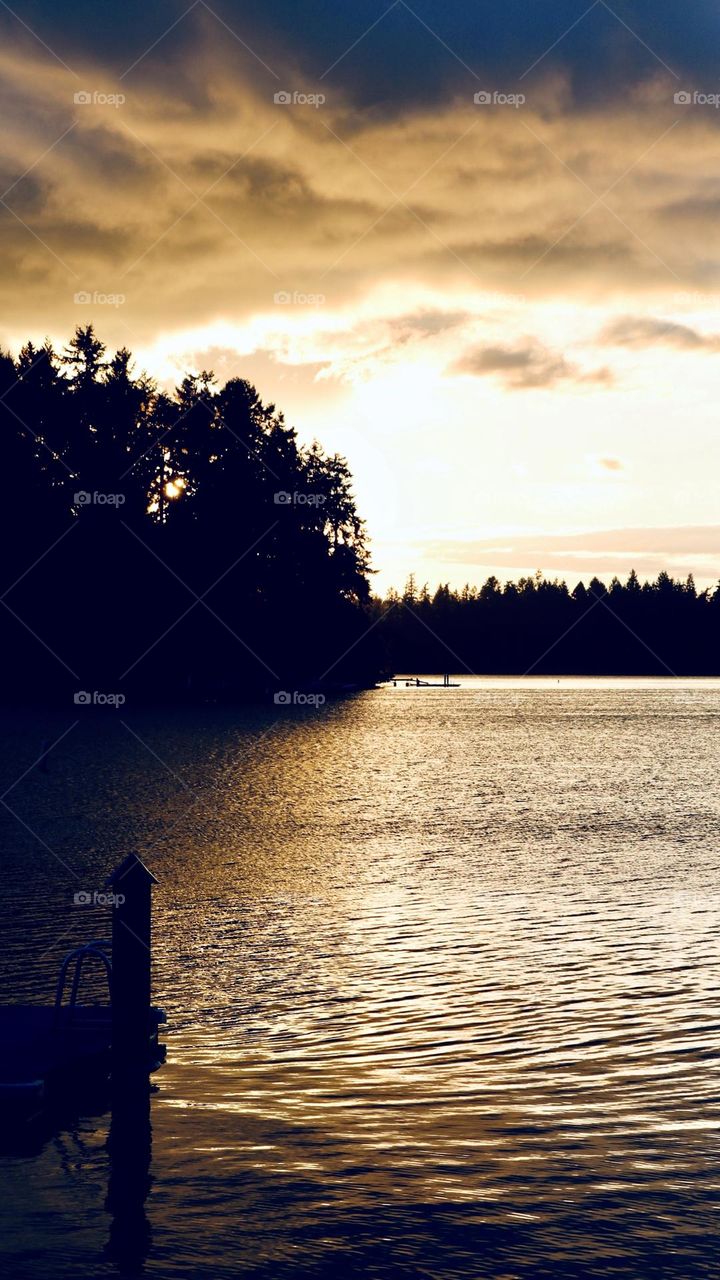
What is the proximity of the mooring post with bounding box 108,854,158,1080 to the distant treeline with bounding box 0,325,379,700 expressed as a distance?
100072 millimetres

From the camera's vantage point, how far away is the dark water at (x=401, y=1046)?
9.95m

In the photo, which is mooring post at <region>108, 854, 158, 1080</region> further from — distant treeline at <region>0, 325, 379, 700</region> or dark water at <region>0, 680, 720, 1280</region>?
distant treeline at <region>0, 325, 379, 700</region>

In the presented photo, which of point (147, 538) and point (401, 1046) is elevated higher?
point (147, 538)

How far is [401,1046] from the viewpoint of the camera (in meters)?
14.9

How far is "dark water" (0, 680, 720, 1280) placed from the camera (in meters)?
9.95

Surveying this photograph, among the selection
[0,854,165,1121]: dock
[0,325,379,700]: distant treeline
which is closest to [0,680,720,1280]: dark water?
[0,854,165,1121]: dock

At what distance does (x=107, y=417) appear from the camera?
128 meters

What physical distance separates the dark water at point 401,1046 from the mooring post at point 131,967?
1.74 feet

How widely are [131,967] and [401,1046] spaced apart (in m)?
3.57

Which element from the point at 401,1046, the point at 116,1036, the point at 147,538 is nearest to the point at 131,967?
the point at 116,1036

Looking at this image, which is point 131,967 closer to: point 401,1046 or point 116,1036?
point 116,1036

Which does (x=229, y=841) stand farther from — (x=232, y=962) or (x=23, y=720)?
(x=23, y=720)

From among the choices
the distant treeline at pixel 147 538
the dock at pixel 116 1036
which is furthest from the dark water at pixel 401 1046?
the distant treeline at pixel 147 538

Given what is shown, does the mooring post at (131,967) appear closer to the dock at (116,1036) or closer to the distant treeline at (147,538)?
the dock at (116,1036)
